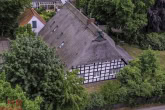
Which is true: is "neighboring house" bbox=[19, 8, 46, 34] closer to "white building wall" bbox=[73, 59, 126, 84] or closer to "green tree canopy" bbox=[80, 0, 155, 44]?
"green tree canopy" bbox=[80, 0, 155, 44]

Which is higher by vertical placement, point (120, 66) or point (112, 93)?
point (120, 66)

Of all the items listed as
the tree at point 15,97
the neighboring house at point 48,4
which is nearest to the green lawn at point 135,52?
the neighboring house at point 48,4

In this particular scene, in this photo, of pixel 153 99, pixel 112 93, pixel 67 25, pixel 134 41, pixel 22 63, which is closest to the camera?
pixel 22 63

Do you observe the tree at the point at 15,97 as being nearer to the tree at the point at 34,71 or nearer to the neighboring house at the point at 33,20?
the tree at the point at 34,71

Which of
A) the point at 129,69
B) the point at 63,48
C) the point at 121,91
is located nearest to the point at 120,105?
the point at 121,91

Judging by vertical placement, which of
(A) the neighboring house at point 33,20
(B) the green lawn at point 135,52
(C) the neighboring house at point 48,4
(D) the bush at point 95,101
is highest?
(C) the neighboring house at point 48,4

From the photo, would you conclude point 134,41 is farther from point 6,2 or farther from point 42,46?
point 42,46

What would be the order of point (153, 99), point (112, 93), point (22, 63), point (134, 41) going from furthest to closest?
point (134, 41), point (153, 99), point (112, 93), point (22, 63)

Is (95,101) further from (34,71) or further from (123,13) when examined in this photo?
(123,13)
